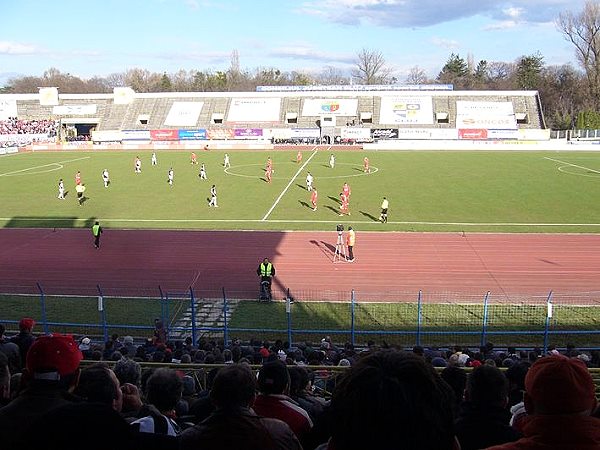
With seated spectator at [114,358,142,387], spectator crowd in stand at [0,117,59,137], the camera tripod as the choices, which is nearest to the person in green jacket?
the camera tripod

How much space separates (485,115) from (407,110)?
1079 centimetres

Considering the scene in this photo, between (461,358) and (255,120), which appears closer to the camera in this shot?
(461,358)

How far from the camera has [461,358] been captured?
34.6 ft

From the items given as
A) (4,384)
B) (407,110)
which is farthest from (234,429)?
(407,110)

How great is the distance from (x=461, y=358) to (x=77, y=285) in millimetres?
15024

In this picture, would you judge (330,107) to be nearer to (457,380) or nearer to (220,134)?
(220,134)

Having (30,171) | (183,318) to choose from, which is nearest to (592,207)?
(183,318)

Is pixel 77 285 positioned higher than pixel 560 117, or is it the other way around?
pixel 560 117

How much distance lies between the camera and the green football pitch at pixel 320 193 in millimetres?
31328

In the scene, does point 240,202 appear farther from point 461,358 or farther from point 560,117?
point 560,117

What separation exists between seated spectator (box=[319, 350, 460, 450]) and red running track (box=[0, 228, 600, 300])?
1722 cm

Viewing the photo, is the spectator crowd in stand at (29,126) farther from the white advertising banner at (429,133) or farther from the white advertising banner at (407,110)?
the white advertising banner at (429,133)

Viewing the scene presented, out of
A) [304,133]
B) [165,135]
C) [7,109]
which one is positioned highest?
[7,109]

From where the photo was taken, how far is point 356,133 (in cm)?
7738
